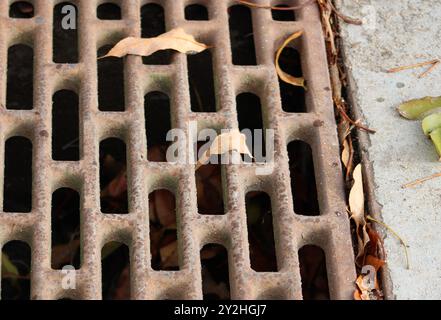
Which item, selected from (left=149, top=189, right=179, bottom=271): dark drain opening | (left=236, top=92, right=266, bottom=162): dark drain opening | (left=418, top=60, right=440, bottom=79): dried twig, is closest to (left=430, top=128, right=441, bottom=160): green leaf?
(left=418, top=60, right=440, bottom=79): dried twig

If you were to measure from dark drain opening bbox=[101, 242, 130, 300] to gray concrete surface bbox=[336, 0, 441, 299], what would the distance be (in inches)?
29.7

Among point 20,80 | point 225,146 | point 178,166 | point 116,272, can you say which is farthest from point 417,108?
point 20,80

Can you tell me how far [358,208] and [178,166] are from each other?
1.19 ft

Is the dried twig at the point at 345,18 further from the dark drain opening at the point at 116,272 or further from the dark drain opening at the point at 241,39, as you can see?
the dark drain opening at the point at 116,272

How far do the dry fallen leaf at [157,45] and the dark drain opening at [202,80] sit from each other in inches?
13.3

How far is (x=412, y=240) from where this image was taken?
71.9 inches

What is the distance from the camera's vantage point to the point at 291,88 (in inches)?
91.0

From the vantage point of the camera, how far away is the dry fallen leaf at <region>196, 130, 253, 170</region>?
1.89 metres

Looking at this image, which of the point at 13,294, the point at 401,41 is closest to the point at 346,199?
the point at 401,41

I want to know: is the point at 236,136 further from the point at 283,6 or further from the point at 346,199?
the point at 283,6

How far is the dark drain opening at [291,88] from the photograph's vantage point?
87.5 inches

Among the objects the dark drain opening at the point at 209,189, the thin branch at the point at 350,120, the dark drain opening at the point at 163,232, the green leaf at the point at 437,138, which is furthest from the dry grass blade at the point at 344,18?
the dark drain opening at the point at 163,232
